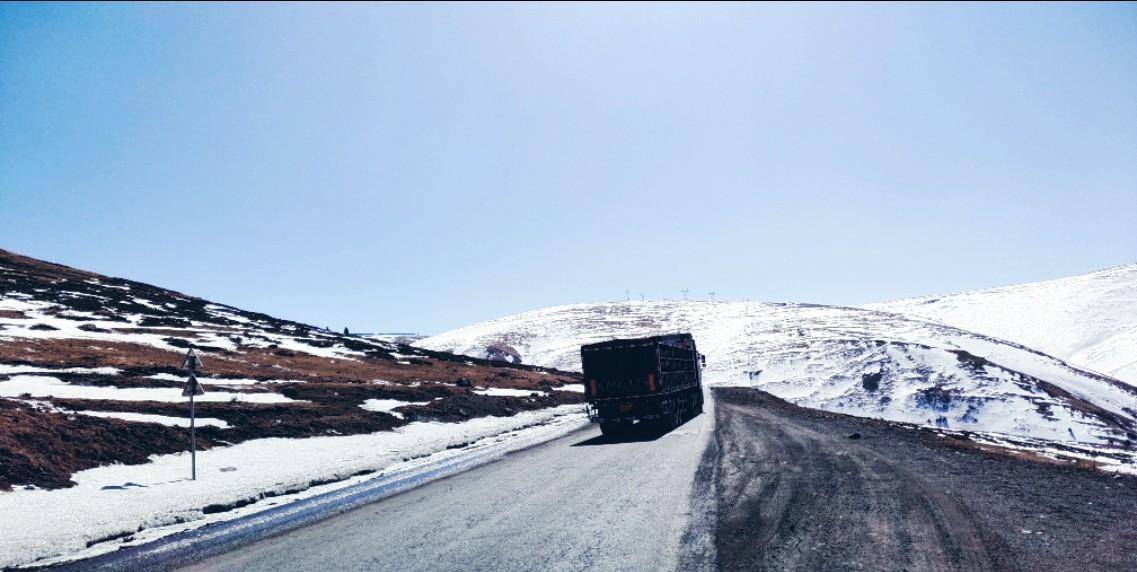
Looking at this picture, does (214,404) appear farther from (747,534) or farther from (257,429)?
(747,534)

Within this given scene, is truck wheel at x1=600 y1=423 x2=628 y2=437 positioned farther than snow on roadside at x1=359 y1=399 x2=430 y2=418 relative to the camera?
No

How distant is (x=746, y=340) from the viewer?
11656 centimetres

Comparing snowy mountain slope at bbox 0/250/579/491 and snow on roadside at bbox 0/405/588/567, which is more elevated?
snowy mountain slope at bbox 0/250/579/491

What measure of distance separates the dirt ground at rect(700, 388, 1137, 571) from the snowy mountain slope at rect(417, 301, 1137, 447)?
184 feet

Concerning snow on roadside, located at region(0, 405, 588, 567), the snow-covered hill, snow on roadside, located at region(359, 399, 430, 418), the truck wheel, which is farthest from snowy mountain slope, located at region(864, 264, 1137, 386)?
snow on roadside, located at region(0, 405, 588, 567)

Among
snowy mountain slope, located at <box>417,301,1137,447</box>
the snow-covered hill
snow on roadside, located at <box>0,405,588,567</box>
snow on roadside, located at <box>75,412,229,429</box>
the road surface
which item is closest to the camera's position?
the road surface

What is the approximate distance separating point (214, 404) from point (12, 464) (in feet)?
50.1

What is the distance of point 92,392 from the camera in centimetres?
3262

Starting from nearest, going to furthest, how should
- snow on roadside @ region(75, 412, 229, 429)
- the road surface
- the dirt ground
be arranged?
the dirt ground, the road surface, snow on roadside @ region(75, 412, 229, 429)

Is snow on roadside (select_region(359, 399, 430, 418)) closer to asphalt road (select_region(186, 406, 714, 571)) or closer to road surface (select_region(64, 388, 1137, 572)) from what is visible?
road surface (select_region(64, 388, 1137, 572))

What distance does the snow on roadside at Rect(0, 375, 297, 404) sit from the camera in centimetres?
3078

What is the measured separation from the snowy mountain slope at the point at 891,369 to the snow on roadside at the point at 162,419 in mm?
62618

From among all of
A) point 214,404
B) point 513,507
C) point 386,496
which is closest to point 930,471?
point 513,507

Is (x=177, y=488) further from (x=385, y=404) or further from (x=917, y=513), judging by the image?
(x=385, y=404)
